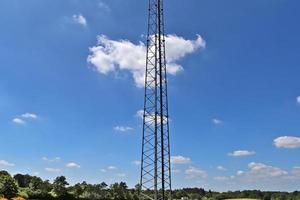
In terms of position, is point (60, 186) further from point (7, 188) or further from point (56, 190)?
point (7, 188)

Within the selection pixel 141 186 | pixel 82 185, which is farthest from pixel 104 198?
pixel 141 186

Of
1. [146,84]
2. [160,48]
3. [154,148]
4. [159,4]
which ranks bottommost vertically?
[154,148]

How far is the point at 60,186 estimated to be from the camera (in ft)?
411

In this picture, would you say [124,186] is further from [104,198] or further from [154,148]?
[154,148]

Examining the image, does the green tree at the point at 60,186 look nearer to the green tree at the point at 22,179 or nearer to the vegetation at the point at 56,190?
the vegetation at the point at 56,190

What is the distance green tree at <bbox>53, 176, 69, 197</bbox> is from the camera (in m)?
120

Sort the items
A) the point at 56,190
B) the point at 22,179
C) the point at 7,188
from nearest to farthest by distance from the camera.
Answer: the point at 7,188 < the point at 56,190 < the point at 22,179

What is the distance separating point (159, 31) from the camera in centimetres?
3762

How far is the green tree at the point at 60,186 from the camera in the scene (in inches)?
4730

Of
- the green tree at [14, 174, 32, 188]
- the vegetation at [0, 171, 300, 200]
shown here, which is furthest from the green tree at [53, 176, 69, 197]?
the green tree at [14, 174, 32, 188]

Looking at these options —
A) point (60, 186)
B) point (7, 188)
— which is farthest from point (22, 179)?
point (7, 188)

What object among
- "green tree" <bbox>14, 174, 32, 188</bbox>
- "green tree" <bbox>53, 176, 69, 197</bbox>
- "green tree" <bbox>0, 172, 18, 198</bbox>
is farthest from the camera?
"green tree" <bbox>14, 174, 32, 188</bbox>

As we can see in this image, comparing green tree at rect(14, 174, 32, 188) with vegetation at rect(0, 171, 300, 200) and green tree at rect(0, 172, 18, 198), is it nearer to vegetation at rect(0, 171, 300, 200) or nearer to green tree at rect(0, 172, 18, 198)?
vegetation at rect(0, 171, 300, 200)

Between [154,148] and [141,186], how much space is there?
11.4 ft
